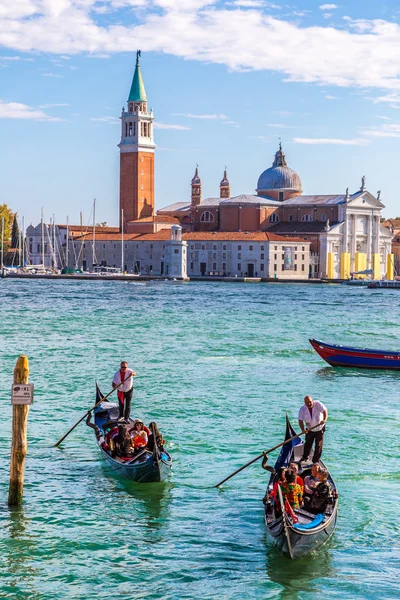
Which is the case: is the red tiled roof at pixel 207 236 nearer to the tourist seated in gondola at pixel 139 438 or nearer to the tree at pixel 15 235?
the tree at pixel 15 235

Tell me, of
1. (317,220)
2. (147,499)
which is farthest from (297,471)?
(317,220)

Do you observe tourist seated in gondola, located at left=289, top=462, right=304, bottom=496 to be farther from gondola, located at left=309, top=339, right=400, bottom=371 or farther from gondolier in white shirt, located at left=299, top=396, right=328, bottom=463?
gondola, located at left=309, top=339, right=400, bottom=371

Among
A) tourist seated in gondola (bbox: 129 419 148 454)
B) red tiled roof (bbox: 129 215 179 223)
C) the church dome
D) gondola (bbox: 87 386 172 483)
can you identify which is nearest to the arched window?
red tiled roof (bbox: 129 215 179 223)

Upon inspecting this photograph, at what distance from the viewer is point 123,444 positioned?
11992 millimetres

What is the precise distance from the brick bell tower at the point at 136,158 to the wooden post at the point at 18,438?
3368 inches

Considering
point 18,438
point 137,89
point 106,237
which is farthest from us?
point 137,89

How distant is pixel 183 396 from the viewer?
1848 cm

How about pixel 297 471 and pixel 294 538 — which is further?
pixel 297 471

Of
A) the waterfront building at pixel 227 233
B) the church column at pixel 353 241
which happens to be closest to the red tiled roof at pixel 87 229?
the waterfront building at pixel 227 233

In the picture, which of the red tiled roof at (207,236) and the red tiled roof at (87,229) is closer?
the red tiled roof at (207,236)

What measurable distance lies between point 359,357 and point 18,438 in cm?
1315

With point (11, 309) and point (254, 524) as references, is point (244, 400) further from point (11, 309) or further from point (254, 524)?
point (11, 309)

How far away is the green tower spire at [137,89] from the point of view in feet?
318

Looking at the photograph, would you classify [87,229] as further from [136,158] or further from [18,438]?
[18,438]
